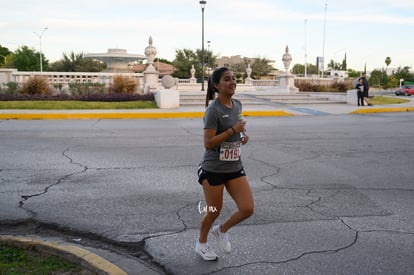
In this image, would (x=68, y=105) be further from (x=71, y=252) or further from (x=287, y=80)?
(x=71, y=252)

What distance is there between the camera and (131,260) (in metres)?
4.01

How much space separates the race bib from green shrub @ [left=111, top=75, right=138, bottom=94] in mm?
21819

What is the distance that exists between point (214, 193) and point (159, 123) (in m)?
12.0

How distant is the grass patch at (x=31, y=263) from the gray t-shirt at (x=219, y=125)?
139cm

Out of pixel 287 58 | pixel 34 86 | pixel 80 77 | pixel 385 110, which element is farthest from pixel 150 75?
pixel 385 110

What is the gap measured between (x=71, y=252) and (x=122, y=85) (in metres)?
21.7

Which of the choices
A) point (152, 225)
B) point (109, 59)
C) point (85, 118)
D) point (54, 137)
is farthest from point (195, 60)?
point (152, 225)

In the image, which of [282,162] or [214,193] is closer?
[214,193]

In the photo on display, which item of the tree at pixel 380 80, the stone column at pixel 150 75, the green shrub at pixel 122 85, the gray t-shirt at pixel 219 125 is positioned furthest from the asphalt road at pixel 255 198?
the tree at pixel 380 80

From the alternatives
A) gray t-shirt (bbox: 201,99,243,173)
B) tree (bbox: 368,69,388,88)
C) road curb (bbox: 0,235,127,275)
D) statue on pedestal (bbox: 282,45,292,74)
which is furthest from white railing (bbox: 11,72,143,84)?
tree (bbox: 368,69,388,88)

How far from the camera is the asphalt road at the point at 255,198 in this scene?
4184 millimetres

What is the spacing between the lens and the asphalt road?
4184 mm

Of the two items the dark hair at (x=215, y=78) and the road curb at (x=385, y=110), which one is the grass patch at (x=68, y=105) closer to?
the road curb at (x=385, y=110)

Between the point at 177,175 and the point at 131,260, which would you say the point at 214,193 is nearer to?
the point at 131,260
